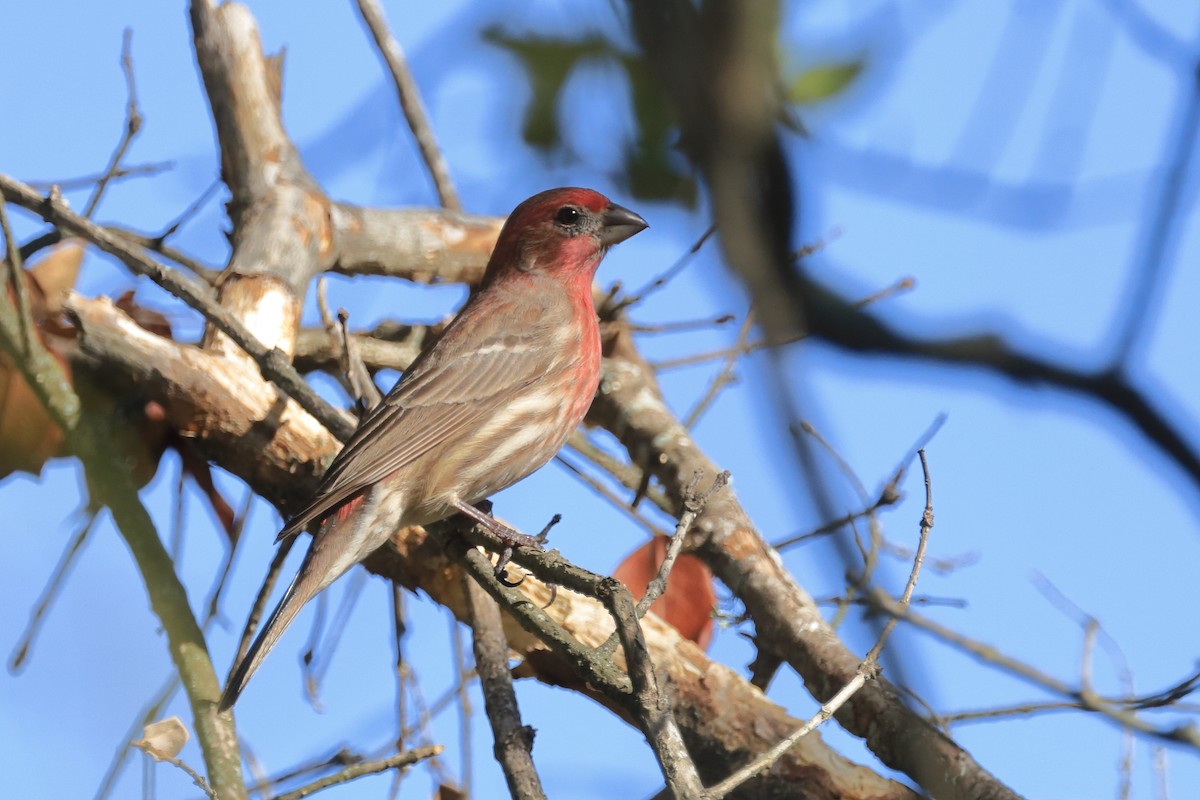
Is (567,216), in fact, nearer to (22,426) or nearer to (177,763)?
(22,426)

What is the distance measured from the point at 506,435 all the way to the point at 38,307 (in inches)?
78.9

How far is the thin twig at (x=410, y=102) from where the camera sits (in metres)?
7.16

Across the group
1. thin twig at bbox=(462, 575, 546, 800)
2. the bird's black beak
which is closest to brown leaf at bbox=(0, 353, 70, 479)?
thin twig at bbox=(462, 575, 546, 800)

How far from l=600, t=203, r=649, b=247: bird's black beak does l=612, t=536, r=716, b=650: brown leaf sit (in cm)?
159

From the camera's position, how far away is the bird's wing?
4727 millimetres

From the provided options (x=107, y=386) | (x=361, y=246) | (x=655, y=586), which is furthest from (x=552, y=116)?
(x=361, y=246)

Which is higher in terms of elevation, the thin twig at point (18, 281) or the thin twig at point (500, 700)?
the thin twig at point (18, 281)

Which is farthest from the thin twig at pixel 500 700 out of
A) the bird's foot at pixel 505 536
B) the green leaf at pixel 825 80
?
the green leaf at pixel 825 80

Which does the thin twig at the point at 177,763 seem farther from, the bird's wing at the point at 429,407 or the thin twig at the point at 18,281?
the thin twig at the point at 18,281

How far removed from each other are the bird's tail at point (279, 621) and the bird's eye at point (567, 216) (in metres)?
2.31

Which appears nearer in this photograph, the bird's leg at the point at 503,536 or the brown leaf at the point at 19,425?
the bird's leg at the point at 503,536

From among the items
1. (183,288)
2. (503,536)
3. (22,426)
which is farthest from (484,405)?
(22,426)

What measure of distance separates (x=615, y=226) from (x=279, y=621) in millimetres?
2869

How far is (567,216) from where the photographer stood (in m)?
6.38
